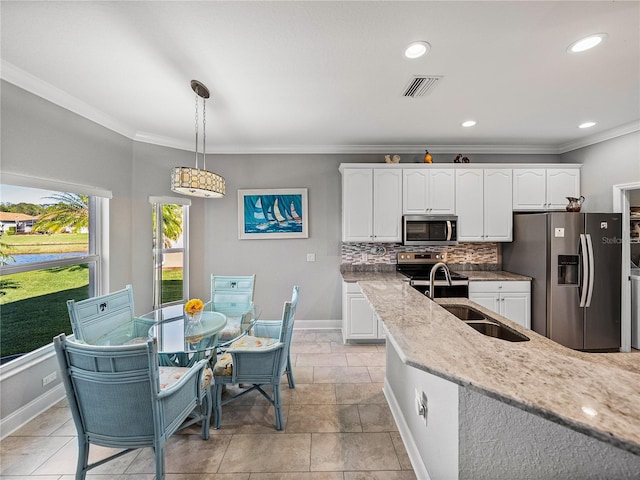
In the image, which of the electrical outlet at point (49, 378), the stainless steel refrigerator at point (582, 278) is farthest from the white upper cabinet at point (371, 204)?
the electrical outlet at point (49, 378)

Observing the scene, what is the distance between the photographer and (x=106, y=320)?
86.7 inches

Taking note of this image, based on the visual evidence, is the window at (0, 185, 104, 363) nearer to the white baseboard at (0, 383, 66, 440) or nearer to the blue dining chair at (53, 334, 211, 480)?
the white baseboard at (0, 383, 66, 440)

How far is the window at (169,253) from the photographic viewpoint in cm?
361

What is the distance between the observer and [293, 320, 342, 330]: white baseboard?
4.04m

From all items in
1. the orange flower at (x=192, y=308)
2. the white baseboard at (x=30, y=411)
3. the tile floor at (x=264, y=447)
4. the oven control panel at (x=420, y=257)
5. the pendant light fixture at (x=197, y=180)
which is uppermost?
the pendant light fixture at (x=197, y=180)

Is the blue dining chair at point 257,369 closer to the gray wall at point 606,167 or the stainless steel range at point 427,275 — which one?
the stainless steel range at point 427,275

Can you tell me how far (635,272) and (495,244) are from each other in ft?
5.41

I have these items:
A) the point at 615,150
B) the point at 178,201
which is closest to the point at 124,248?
the point at 178,201

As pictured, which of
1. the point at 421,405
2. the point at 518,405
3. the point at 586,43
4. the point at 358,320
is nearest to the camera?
the point at 518,405

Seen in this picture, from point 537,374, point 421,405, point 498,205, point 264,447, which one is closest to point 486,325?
point 421,405

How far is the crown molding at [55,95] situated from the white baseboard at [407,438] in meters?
3.78

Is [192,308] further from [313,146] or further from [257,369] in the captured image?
[313,146]

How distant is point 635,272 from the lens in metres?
3.58

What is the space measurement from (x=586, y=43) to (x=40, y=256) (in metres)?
4.40
